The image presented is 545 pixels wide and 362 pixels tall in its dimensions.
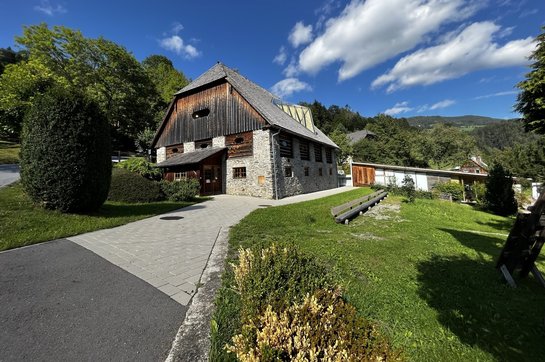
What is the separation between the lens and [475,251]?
6543mm

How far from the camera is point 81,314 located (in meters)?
3.22

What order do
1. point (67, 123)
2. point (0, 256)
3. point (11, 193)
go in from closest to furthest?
1. point (0, 256)
2. point (67, 123)
3. point (11, 193)

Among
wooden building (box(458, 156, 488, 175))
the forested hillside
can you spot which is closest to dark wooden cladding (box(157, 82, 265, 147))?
the forested hillside

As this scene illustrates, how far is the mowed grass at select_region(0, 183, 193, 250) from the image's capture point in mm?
6473

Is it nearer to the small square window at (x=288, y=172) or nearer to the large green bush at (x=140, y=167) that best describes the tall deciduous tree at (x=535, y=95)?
the small square window at (x=288, y=172)

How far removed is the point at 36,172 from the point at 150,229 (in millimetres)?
4634

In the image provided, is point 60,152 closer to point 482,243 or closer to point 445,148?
point 482,243

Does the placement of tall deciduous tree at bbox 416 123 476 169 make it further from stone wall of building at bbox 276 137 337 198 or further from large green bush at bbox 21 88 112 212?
large green bush at bbox 21 88 112 212

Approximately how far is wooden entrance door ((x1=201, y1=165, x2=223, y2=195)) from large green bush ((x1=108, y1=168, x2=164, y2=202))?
167 inches

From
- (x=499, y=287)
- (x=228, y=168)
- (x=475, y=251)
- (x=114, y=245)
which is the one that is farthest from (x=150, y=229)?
(x=228, y=168)

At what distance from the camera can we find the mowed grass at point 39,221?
21.2 feet

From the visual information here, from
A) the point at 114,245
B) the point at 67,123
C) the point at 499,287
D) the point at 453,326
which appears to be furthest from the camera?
the point at 67,123

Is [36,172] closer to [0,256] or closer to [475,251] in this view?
[0,256]

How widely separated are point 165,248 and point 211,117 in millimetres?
17184
